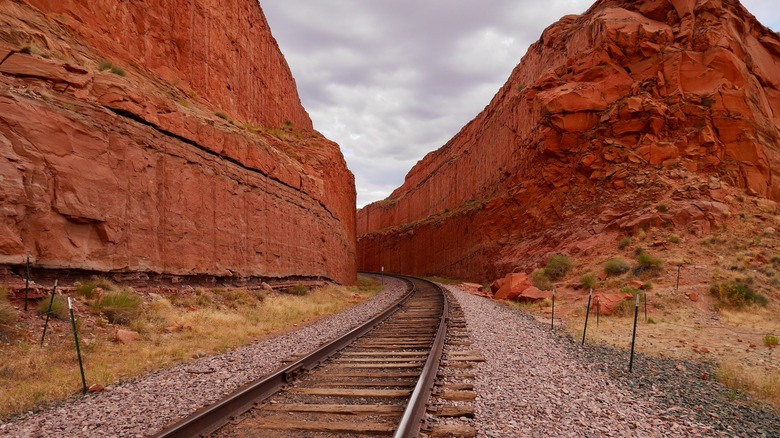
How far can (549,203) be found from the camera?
31859 millimetres

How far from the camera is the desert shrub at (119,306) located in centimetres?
945

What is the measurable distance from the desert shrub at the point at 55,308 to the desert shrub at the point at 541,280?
67.1 feet

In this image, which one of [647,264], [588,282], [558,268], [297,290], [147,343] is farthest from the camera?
[558,268]

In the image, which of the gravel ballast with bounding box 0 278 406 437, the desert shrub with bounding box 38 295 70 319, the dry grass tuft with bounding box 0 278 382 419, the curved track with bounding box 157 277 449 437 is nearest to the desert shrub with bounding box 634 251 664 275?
the dry grass tuft with bounding box 0 278 382 419

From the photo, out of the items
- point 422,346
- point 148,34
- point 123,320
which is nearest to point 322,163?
point 148,34

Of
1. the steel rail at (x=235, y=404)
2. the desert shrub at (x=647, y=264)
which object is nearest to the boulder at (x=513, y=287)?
the desert shrub at (x=647, y=264)

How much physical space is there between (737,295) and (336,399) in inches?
629

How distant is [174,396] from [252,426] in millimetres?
1898

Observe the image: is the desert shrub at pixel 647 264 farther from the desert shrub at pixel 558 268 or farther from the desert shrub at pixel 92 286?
the desert shrub at pixel 92 286

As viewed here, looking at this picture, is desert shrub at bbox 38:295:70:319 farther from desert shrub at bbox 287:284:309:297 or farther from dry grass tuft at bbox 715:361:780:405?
dry grass tuft at bbox 715:361:780:405

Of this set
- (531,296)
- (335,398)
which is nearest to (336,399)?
(335,398)

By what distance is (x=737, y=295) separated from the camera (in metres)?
14.6

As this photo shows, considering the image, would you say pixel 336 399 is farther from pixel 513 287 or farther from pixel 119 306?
pixel 513 287

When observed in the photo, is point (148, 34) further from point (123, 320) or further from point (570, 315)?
point (570, 315)
